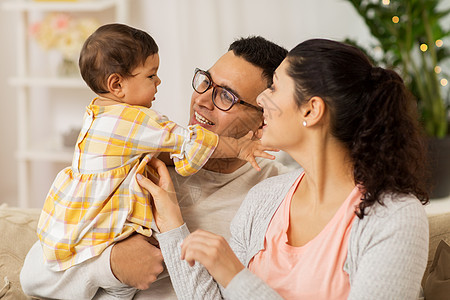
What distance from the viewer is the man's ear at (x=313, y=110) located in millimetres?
1105

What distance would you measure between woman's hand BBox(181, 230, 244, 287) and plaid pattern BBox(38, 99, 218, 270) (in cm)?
19

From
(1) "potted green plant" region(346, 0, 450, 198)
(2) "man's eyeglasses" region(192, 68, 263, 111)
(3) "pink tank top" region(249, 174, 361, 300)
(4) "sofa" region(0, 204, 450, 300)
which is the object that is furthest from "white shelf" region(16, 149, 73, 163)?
(3) "pink tank top" region(249, 174, 361, 300)

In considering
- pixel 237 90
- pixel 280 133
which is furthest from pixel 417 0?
pixel 280 133

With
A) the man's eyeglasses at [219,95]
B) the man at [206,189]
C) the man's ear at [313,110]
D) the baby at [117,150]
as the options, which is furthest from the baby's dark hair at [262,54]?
the man's ear at [313,110]

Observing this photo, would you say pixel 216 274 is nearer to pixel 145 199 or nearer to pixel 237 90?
pixel 145 199

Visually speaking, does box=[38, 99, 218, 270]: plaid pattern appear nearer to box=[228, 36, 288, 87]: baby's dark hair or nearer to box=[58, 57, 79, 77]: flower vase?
box=[228, 36, 288, 87]: baby's dark hair

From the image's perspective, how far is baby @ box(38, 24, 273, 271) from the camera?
1240 millimetres

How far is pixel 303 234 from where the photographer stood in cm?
120

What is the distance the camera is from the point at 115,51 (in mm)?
1251

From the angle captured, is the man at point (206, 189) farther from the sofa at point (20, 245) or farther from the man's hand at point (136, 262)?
the sofa at point (20, 245)

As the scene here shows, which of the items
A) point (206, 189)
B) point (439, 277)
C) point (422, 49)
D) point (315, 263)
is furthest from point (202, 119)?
A: point (422, 49)

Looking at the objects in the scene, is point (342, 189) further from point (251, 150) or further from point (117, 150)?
point (117, 150)

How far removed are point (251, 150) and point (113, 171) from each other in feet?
1.01

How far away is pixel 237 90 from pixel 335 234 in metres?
0.45
